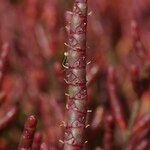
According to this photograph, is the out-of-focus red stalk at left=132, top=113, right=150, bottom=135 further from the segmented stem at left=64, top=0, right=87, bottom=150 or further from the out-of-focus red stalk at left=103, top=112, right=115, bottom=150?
the segmented stem at left=64, top=0, right=87, bottom=150

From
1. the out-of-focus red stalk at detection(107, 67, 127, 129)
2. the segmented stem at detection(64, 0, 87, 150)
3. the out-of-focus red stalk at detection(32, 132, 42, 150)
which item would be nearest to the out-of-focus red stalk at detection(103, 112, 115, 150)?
the out-of-focus red stalk at detection(107, 67, 127, 129)

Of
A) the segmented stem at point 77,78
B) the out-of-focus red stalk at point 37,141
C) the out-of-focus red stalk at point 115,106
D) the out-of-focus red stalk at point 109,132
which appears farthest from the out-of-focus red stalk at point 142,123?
the segmented stem at point 77,78

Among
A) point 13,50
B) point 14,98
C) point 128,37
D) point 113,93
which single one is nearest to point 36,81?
point 14,98

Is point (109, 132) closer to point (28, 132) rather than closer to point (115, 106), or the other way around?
point (115, 106)

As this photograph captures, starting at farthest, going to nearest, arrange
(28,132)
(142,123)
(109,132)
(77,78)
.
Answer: (142,123)
(109,132)
(28,132)
(77,78)

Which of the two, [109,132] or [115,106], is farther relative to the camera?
[115,106]

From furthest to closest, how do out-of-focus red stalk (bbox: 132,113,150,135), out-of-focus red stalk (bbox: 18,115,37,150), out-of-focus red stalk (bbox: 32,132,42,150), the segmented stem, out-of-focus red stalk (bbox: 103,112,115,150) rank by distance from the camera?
out-of-focus red stalk (bbox: 132,113,150,135), out-of-focus red stalk (bbox: 103,112,115,150), out-of-focus red stalk (bbox: 32,132,42,150), out-of-focus red stalk (bbox: 18,115,37,150), the segmented stem

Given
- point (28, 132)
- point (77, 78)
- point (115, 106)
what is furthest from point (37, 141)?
point (115, 106)

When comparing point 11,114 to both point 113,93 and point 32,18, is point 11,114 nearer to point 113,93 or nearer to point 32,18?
point 113,93
